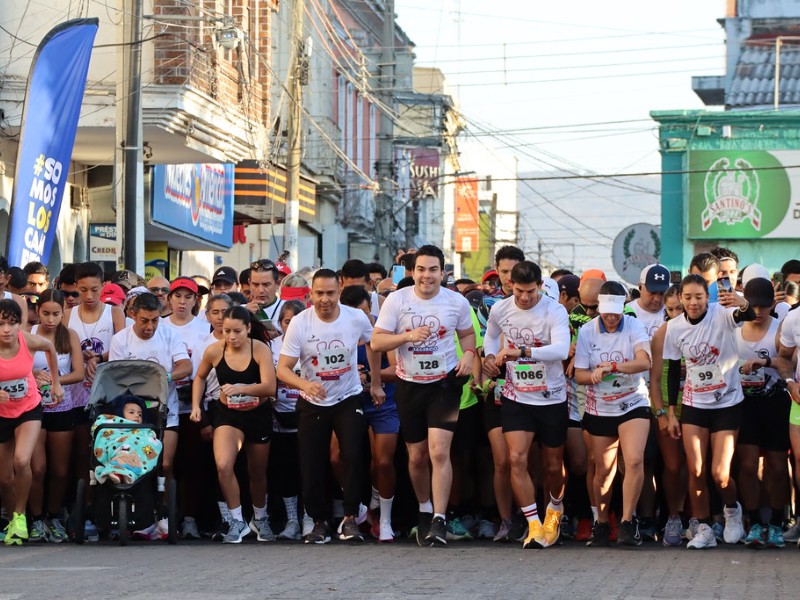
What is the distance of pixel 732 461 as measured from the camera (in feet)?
38.7

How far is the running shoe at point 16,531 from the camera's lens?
38.0ft

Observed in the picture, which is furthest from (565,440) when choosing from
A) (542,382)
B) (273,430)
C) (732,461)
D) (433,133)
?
(433,133)

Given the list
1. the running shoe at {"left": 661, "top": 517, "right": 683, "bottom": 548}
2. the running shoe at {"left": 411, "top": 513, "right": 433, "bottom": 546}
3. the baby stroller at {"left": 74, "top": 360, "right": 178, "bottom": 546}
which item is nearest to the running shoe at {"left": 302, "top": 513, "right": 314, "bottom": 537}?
the running shoe at {"left": 411, "top": 513, "right": 433, "bottom": 546}

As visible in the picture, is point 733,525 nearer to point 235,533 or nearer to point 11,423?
point 235,533

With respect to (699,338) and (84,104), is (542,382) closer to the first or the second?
(699,338)

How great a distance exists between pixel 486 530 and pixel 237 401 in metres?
2.22

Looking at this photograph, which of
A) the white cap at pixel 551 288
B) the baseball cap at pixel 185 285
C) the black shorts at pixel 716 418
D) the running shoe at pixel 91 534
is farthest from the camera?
the white cap at pixel 551 288

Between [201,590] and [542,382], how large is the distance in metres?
3.57

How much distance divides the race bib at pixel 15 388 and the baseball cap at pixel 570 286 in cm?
435

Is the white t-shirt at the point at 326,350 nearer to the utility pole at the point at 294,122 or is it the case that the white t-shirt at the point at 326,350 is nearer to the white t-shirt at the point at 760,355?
the white t-shirt at the point at 760,355

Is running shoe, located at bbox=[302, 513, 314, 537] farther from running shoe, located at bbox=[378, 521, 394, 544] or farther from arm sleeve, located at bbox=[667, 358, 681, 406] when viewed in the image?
arm sleeve, located at bbox=[667, 358, 681, 406]

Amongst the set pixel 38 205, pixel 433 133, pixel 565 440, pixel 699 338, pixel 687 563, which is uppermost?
pixel 433 133

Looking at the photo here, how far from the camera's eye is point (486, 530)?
1228 cm

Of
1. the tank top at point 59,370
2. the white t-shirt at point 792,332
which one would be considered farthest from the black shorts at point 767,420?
the tank top at point 59,370
